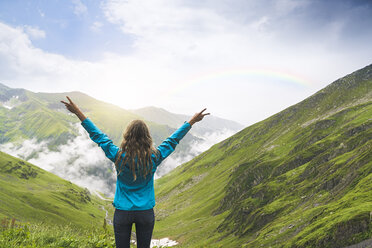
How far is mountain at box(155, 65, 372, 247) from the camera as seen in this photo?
111ft

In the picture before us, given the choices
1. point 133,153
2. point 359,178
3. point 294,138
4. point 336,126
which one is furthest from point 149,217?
point 294,138

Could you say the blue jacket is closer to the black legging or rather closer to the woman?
the woman

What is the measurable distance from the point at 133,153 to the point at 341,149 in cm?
8961

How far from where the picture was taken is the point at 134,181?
629cm

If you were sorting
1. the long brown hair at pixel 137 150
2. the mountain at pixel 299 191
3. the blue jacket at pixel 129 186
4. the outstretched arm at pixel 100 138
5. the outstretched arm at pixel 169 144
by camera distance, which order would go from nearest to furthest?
the long brown hair at pixel 137 150 → the blue jacket at pixel 129 186 → the outstretched arm at pixel 100 138 → the outstretched arm at pixel 169 144 → the mountain at pixel 299 191

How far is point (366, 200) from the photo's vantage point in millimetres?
30344

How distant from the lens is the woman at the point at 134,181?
6139 millimetres

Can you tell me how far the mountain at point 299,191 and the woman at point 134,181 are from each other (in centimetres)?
600

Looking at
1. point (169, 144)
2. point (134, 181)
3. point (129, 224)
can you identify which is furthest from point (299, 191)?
point (134, 181)

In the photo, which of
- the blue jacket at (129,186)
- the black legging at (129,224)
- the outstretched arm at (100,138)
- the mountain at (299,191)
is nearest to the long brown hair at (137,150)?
the blue jacket at (129,186)

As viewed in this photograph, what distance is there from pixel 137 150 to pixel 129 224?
183 cm

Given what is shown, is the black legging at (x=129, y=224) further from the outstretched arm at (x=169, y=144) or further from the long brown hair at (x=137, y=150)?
the outstretched arm at (x=169, y=144)

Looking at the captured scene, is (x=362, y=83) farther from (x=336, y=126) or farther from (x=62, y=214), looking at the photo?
(x=62, y=214)

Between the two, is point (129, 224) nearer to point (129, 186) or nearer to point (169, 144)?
point (129, 186)
